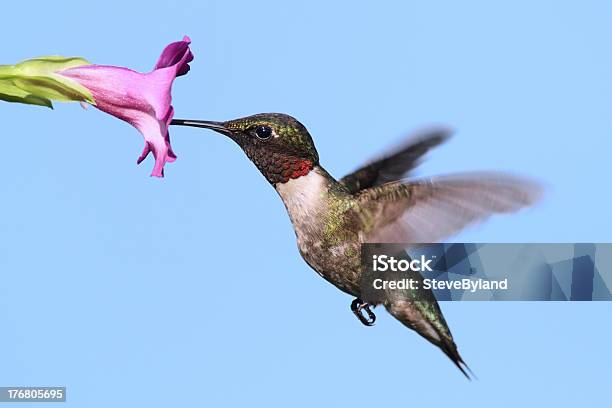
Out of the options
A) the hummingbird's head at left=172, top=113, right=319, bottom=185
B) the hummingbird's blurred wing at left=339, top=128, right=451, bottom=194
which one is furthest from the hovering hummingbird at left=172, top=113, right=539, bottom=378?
the hummingbird's blurred wing at left=339, top=128, right=451, bottom=194

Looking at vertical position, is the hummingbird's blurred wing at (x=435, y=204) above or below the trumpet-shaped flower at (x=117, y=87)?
below

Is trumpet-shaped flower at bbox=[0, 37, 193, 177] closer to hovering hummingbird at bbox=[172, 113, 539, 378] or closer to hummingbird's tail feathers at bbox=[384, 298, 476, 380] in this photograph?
hovering hummingbird at bbox=[172, 113, 539, 378]

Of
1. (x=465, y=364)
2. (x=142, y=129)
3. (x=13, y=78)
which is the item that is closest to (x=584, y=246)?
(x=465, y=364)

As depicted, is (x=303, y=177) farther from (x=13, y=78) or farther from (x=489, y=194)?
(x=13, y=78)

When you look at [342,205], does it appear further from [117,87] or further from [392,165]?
[117,87]

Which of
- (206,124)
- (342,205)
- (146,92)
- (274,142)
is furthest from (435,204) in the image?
(146,92)

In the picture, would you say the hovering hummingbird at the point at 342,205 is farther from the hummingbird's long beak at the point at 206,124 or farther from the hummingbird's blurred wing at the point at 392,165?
the hummingbird's blurred wing at the point at 392,165

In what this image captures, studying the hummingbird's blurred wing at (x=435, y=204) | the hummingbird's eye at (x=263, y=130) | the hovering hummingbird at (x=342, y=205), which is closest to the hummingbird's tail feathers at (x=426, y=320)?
the hovering hummingbird at (x=342, y=205)
